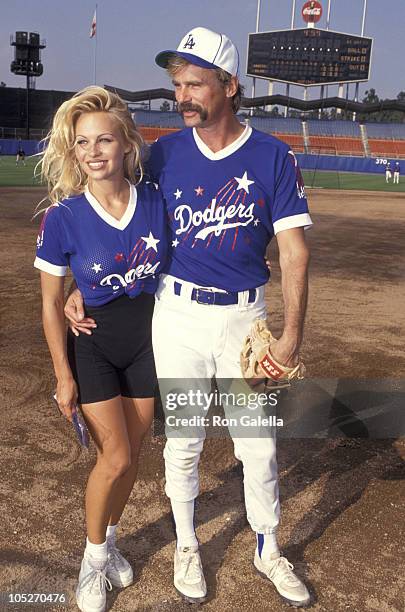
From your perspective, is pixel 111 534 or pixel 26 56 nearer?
pixel 111 534

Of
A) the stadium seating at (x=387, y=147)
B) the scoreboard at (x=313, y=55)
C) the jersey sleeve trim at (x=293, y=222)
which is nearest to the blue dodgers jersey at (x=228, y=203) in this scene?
the jersey sleeve trim at (x=293, y=222)

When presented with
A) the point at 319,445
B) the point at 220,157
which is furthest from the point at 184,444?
the point at 319,445

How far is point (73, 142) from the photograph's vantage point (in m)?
2.64

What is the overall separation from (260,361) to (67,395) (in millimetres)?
892

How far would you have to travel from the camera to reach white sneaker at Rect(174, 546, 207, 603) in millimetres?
2871

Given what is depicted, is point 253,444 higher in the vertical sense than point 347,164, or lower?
lower

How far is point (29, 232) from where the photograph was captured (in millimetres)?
13570

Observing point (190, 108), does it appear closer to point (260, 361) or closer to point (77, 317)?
point (77, 317)

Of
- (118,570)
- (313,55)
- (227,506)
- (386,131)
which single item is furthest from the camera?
(386,131)

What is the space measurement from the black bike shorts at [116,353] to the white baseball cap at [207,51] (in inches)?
43.5

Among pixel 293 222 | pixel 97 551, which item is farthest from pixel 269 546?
pixel 293 222

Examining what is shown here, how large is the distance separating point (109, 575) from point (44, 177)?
198 centimetres

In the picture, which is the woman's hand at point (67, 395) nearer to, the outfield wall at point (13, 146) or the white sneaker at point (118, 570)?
the white sneaker at point (118, 570)

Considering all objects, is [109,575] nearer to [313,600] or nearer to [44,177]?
[313,600]
